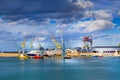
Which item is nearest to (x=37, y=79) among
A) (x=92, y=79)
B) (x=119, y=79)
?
(x=92, y=79)

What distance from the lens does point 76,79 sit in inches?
2894

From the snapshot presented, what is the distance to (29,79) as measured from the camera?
243 ft

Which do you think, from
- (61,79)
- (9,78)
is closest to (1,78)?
(9,78)

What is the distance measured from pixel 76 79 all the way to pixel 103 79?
5.33 m

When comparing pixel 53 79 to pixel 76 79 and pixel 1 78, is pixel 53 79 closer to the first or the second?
pixel 76 79

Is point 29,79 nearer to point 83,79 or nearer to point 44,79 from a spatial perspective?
point 44,79

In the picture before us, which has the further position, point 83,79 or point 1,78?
point 1,78

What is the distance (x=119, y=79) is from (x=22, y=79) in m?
19.5

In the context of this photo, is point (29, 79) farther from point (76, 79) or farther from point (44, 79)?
point (76, 79)

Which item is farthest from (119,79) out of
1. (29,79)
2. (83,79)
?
(29,79)

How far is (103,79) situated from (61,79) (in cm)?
831

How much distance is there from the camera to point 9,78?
7769 centimetres

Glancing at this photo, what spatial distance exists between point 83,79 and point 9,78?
1596 centimetres

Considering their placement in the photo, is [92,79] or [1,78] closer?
[92,79]
